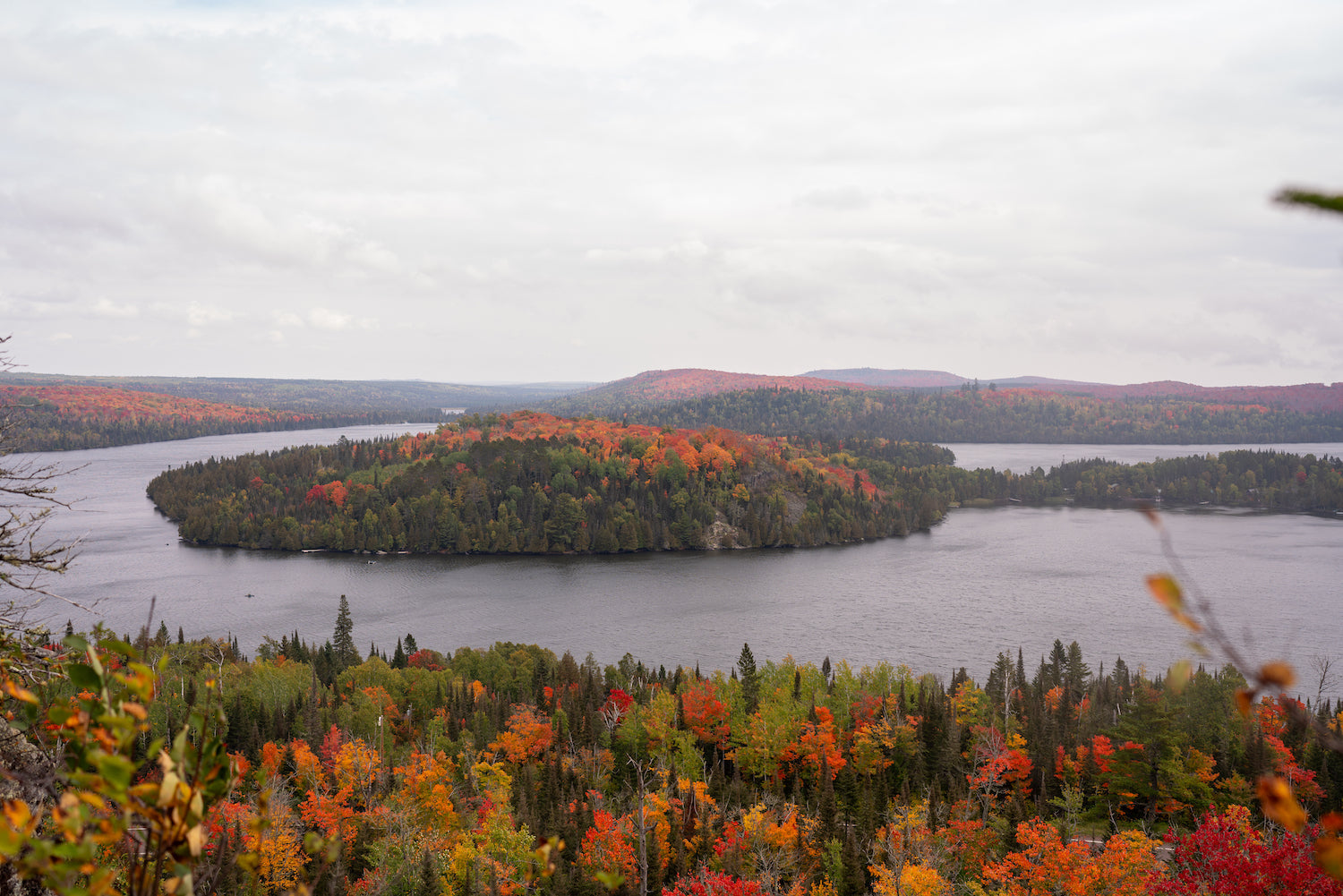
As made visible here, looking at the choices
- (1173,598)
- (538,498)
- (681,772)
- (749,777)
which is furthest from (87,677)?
(538,498)

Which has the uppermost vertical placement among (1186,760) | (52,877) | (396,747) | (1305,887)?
(52,877)

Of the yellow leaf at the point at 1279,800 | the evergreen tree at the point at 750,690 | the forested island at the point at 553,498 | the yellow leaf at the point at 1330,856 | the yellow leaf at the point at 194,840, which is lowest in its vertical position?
the evergreen tree at the point at 750,690

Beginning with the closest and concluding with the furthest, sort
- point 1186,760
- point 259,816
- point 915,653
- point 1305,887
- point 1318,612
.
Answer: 1. point 259,816
2. point 1305,887
3. point 1186,760
4. point 915,653
5. point 1318,612

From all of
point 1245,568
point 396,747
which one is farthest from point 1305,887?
point 1245,568

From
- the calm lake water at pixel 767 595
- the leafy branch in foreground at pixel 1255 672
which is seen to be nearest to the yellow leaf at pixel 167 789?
the leafy branch in foreground at pixel 1255 672

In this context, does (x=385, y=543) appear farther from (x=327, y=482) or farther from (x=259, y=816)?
(x=259, y=816)

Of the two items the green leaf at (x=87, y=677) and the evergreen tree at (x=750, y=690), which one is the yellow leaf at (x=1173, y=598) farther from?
the evergreen tree at (x=750, y=690)
